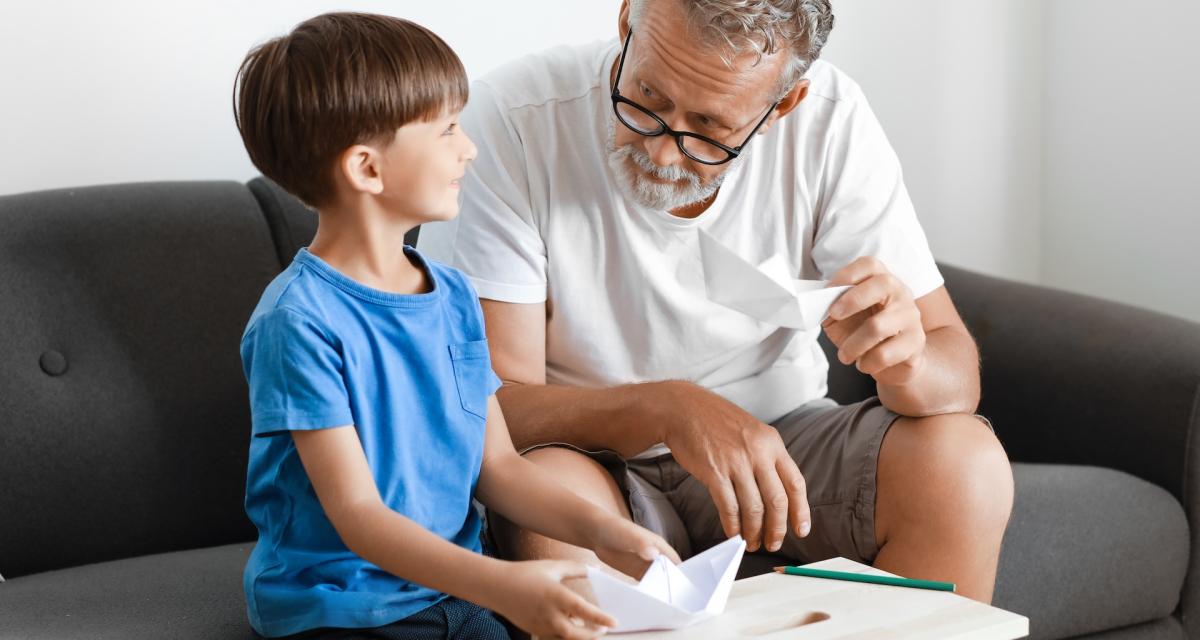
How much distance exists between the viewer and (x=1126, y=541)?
1.77 meters

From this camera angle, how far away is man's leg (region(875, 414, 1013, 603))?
1396 mm

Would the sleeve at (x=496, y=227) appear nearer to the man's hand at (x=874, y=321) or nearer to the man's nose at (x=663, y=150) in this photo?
the man's nose at (x=663, y=150)

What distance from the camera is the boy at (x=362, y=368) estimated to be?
112 cm

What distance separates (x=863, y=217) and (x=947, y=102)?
1.18 m

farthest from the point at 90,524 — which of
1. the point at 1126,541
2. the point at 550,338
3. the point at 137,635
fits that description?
the point at 1126,541

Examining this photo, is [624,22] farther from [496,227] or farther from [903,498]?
[903,498]

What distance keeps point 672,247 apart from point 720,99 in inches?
10.0

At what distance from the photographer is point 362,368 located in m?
1.18

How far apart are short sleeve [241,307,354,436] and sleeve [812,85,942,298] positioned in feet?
2.61

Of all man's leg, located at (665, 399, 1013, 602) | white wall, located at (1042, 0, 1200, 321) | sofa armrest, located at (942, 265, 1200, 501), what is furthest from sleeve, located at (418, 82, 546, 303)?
white wall, located at (1042, 0, 1200, 321)

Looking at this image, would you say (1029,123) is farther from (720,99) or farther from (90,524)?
(90,524)

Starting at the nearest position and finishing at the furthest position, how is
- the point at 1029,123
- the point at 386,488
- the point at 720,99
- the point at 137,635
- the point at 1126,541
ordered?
1. the point at 386,488
2. the point at 137,635
3. the point at 720,99
4. the point at 1126,541
5. the point at 1029,123

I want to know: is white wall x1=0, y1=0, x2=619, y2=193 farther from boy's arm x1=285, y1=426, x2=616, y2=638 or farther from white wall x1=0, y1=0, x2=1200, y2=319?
boy's arm x1=285, y1=426, x2=616, y2=638

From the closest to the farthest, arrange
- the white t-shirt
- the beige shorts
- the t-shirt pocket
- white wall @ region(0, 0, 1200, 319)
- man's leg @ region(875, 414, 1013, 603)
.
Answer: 1. the t-shirt pocket
2. man's leg @ region(875, 414, 1013, 603)
3. the beige shorts
4. the white t-shirt
5. white wall @ region(0, 0, 1200, 319)
